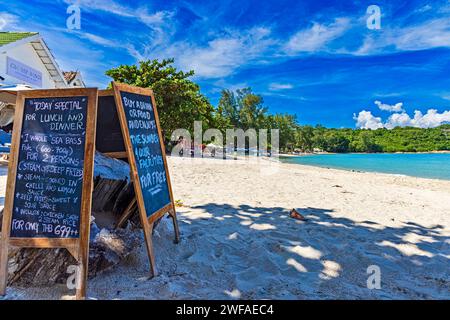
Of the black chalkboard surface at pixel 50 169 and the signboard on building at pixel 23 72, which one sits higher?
the signboard on building at pixel 23 72

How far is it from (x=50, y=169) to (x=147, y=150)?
3.48 feet

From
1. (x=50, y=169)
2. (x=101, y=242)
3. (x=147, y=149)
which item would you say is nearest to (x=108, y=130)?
(x=147, y=149)

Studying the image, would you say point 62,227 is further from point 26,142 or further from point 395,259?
point 395,259

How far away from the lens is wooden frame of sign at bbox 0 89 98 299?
2592 mm

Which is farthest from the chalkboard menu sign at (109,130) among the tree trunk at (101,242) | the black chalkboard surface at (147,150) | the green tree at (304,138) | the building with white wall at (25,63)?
the green tree at (304,138)

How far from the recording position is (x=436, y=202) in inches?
308

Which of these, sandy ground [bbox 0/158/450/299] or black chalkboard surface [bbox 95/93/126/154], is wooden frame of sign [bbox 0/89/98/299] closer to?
sandy ground [bbox 0/158/450/299]

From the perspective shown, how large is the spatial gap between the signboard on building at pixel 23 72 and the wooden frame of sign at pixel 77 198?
649 inches

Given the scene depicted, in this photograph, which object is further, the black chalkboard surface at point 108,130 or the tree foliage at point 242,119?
the tree foliage at point 242,119

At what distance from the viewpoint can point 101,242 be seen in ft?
9.93

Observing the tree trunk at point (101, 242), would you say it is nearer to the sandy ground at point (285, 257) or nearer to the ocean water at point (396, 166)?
the sandy ground at point (285, 257)

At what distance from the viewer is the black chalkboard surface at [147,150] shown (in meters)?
3.21

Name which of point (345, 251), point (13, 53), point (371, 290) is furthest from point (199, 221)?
point (13, 53)

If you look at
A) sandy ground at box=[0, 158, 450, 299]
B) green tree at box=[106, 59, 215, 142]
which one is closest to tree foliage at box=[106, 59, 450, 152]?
green tree at box=[106, 59, 215, 142]
